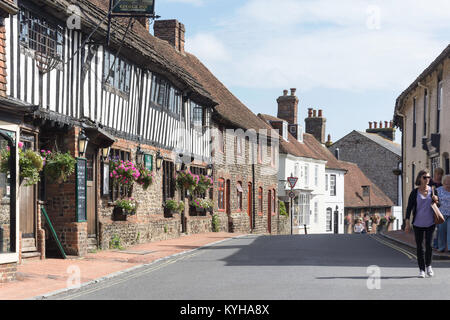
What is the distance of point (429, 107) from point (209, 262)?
43.3 ft

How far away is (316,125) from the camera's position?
5866 cm

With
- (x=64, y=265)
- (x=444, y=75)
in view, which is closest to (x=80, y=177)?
(x=64, y=265)

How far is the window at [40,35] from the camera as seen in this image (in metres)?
13.9

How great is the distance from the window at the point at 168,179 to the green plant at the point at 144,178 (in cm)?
330

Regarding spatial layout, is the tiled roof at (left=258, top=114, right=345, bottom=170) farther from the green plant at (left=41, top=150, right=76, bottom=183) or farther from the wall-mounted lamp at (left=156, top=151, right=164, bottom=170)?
the green plant at (left=41, top=150, right=76, bottom=183)

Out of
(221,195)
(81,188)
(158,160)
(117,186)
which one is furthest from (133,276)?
(221,195)

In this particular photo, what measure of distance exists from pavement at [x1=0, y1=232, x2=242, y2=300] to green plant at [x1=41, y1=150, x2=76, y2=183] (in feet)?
5.89

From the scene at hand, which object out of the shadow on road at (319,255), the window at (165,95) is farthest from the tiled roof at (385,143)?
the shadow on road at (319,255)

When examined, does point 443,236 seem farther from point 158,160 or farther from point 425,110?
point 425,110

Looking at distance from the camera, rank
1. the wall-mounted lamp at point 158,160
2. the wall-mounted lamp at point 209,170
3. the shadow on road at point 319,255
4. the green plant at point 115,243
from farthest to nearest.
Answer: the wall-mounted lamp at point 209,170 < the wall-mounted lamp at point 158,160 < the green plant at point 115,243 < the shadow on road at point 319,255

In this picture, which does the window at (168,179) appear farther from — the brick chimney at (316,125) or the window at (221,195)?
the brick chimney at (316,125)

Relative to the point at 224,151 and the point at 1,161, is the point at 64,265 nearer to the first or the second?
→ the point at 1,161

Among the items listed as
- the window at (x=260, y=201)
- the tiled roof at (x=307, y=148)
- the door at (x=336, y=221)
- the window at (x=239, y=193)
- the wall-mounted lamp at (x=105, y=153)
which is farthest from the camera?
the door at (x=336, y=221)

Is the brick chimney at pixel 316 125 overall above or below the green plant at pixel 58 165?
above
